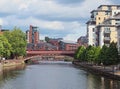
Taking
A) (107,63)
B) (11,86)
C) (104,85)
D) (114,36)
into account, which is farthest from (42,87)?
(114,36)

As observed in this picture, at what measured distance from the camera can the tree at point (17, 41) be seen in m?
176

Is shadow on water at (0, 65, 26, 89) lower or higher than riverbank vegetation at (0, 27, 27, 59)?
lower

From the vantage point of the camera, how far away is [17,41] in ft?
583

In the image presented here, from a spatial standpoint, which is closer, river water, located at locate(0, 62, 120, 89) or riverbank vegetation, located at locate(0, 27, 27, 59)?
river water, located at locate(0, 62, 120, 89)

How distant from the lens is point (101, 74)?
10406 cm

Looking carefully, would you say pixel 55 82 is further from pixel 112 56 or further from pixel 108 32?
pixel 108 32

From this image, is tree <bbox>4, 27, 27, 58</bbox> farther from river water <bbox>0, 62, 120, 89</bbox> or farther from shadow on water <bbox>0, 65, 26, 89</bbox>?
river water <bbox>0, 62, 120, 89</bbox>

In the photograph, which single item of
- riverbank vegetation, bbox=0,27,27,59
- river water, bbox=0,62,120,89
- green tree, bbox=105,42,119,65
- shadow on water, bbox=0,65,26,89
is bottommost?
river water, bbox=0,62,120,89

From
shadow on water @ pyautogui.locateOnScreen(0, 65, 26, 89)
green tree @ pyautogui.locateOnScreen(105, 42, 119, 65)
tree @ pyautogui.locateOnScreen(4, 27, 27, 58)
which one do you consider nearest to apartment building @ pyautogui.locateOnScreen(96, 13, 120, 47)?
tree @ pyautogui.locateOnScreen(4, 27, 27, 58)

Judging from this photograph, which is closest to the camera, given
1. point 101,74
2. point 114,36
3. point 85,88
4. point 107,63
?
point 85,88

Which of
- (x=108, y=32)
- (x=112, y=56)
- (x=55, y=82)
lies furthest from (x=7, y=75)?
(x=108, y=32)

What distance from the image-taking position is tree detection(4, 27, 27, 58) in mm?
176500

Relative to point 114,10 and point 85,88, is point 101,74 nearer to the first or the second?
point 85,88

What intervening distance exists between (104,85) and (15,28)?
4524 inches
